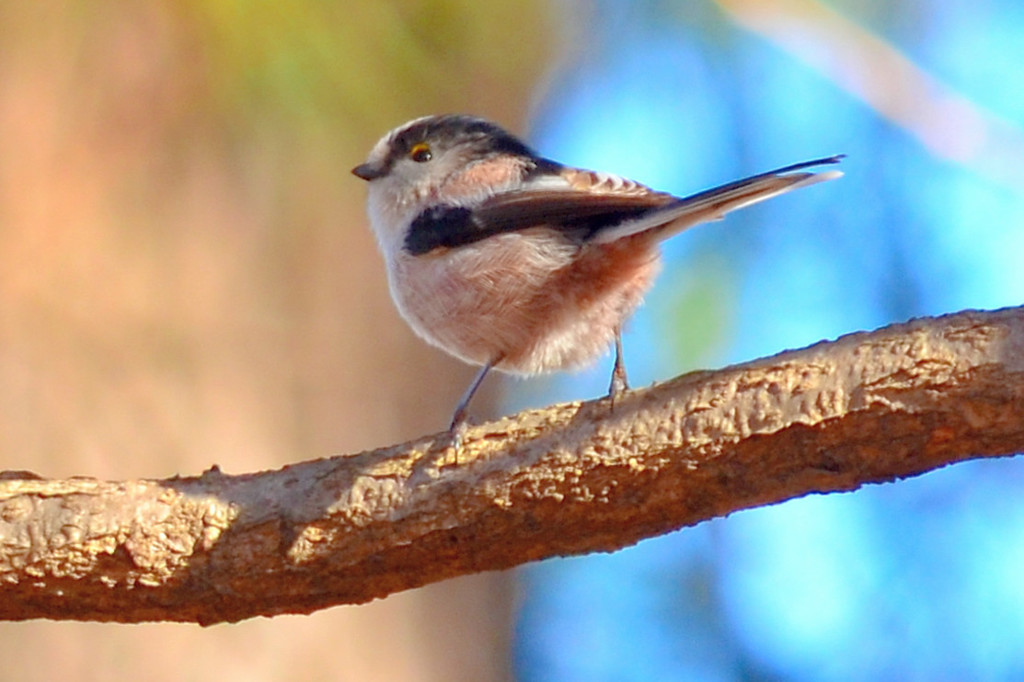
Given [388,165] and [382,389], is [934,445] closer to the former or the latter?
[388,165]

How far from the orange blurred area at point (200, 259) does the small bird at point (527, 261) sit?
30.2 inches

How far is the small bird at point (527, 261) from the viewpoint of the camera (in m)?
2.91

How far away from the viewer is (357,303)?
4398 mm

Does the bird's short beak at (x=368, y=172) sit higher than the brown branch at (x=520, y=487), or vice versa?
the bird's short beak at (x=368, y=172)

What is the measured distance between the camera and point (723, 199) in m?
2.49

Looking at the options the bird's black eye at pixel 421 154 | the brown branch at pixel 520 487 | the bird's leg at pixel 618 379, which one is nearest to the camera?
the brown branch at pixel 520 487

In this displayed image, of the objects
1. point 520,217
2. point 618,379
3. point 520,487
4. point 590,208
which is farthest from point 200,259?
→ point 520,487

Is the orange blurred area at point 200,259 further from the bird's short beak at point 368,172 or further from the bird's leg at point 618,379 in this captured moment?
the bird's leg at point 618,379

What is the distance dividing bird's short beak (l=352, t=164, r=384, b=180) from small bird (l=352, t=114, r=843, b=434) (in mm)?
227

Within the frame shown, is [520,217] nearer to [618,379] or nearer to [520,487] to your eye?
[618,379]

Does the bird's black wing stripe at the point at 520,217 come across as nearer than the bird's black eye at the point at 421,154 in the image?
Yes

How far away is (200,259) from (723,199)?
219 centimetres

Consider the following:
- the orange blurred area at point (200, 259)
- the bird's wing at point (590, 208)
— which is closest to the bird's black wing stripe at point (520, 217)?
the bird's wing at point (590, 208)

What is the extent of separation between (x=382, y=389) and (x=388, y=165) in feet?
3.62
